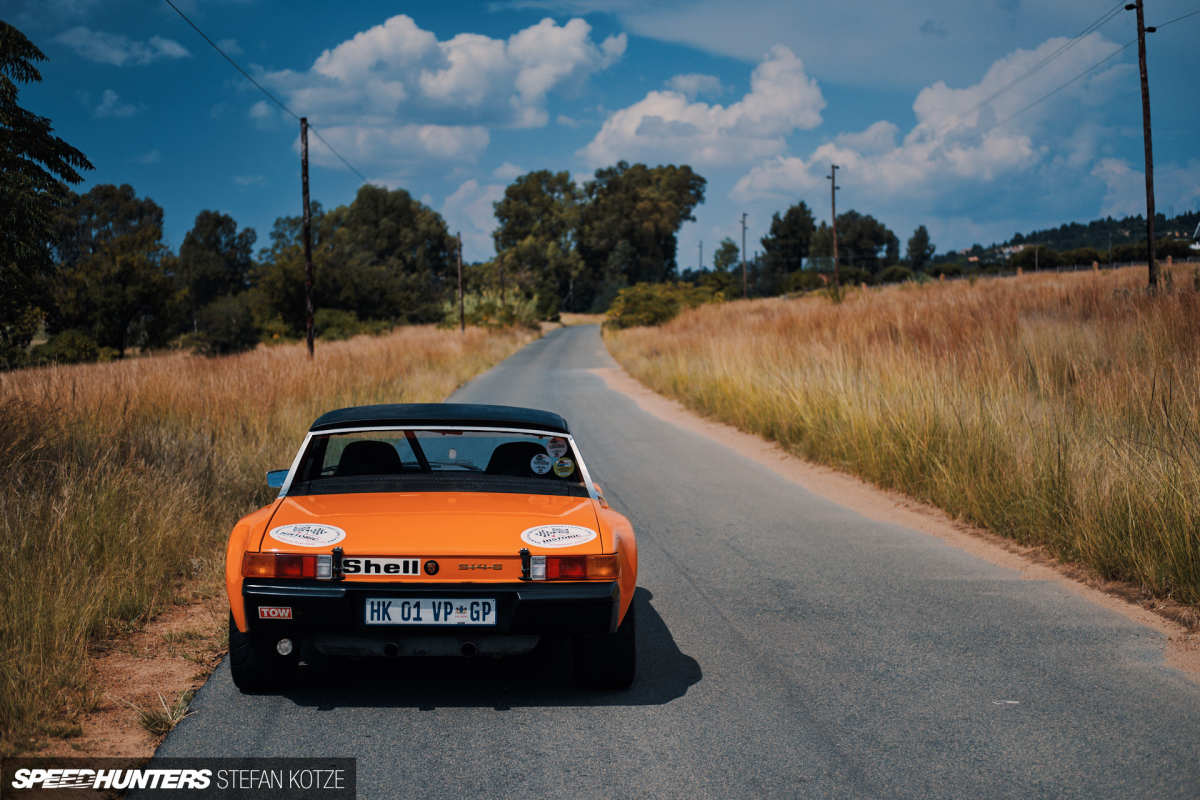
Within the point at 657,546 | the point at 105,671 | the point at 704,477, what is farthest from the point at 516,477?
the point at 704,477

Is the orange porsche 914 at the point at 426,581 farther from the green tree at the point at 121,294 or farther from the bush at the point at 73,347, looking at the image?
the green tree at the point at 121,294

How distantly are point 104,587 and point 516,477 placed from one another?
2711mm

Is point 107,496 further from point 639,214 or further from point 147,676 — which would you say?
point 639,214

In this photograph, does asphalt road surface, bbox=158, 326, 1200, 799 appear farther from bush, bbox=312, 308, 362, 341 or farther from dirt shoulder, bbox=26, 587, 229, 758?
bush, bbox=312, 308, 362, 341

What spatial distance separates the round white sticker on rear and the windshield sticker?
775 millimetres

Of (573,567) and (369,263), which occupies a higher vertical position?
(369,263)

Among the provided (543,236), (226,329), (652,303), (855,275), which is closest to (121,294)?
(226,329)

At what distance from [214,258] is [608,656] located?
351 ft

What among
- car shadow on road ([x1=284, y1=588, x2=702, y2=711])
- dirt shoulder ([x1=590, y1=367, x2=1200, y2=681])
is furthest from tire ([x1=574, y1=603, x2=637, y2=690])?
dirt shoulder ([x1=590, y1=367, x2=1200, y2=681])

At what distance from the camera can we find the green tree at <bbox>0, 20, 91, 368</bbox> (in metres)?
7.29

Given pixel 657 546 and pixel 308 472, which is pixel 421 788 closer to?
pixel 308 472

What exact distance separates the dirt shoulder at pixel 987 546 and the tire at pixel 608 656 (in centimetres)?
274

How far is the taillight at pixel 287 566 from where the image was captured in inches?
151

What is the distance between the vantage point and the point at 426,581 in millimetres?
3836
